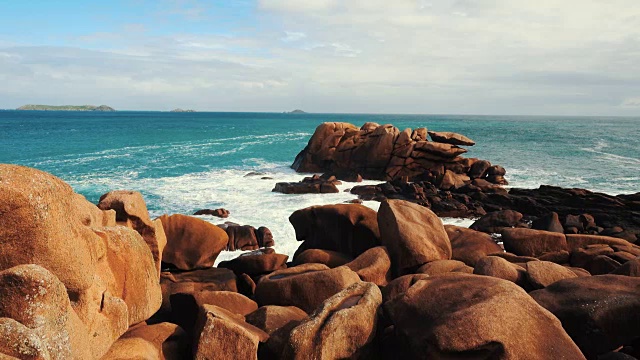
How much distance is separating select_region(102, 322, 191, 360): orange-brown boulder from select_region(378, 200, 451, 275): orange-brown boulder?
612cm

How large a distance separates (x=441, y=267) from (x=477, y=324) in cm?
544

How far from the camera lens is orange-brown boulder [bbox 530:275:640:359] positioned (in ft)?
25.0

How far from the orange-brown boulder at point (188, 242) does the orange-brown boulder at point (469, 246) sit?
7.38 meters

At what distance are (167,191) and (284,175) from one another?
1226 cm

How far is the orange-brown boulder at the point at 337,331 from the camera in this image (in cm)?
711

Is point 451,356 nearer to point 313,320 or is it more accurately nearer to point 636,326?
point 313,320

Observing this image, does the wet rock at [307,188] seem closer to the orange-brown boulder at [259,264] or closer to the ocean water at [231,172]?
the ocean water at [231,172]

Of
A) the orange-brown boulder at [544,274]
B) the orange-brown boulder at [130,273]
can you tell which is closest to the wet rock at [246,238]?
the orange-brown boulder at [130,273]

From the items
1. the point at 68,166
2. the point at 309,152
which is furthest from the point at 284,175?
the point at 68,166

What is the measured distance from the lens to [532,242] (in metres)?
14.8

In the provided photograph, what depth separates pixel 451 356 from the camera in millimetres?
6465

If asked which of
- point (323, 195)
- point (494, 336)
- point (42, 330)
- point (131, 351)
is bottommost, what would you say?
point (323, 195)

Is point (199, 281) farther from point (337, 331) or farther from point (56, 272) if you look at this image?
point (56, 272)

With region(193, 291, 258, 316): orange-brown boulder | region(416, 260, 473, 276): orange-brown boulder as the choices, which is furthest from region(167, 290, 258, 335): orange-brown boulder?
region(416, 260, 473, 276): orange-brown boulder
